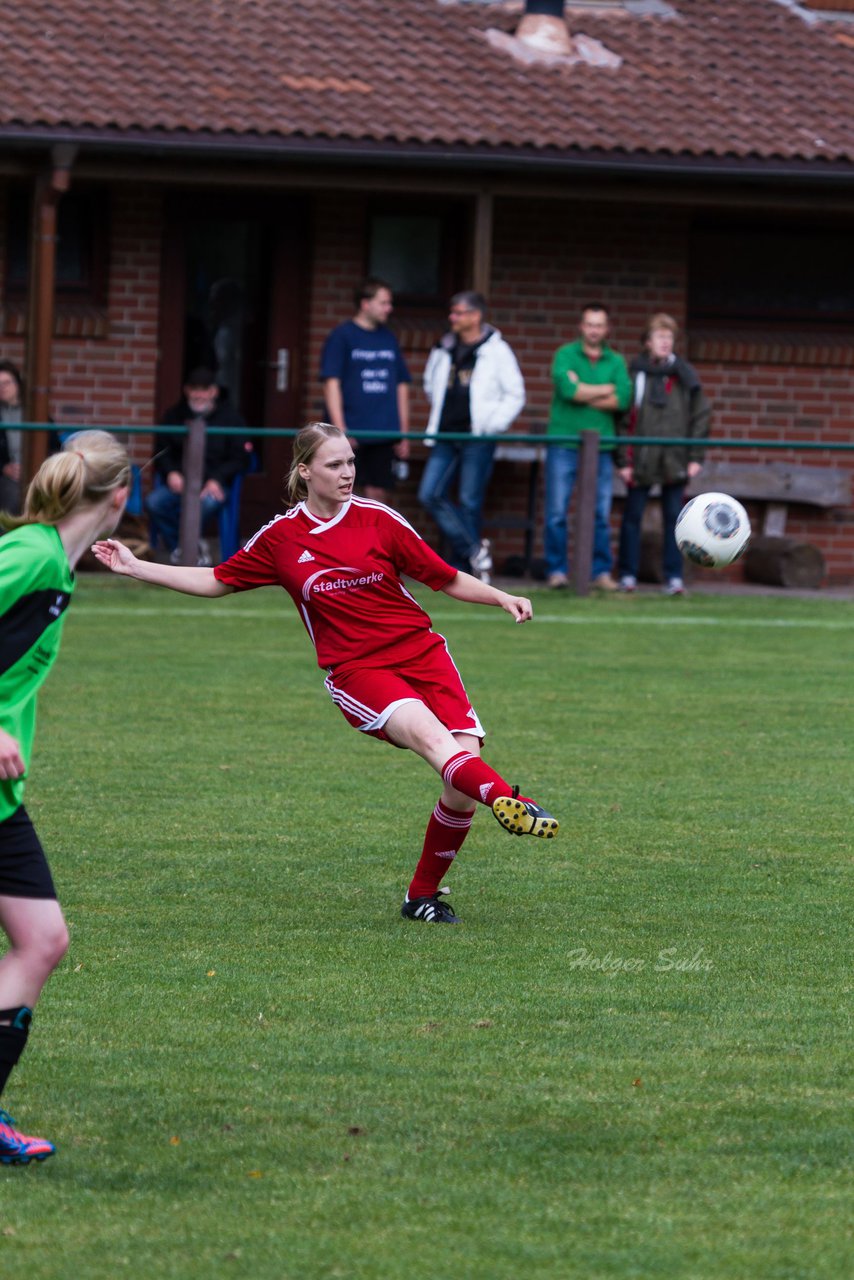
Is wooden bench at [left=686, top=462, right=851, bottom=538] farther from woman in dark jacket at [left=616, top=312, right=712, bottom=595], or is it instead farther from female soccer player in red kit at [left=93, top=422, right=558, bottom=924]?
female soccer player in red kit at [left=93, top=422, right=558, bottom=924]

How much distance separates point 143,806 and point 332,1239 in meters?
4.31

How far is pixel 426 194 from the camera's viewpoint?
16.8 metres

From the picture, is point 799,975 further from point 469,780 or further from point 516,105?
point 516,105

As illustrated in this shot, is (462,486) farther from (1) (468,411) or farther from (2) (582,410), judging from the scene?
(2) (582,410)

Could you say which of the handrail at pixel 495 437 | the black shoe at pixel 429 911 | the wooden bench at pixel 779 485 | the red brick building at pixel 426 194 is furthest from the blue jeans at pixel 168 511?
the black shoe at pixel 429 911

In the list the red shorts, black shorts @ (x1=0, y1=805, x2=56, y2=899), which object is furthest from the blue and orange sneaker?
the red shorts

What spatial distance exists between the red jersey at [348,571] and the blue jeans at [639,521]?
8.53m

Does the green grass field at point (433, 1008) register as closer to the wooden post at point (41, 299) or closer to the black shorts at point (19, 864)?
the black shorts at point (19, 864)

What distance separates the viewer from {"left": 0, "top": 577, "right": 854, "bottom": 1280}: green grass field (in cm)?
388

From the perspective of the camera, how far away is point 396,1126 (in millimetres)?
4426

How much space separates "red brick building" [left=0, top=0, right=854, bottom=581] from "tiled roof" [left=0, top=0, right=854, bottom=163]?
0.03 m

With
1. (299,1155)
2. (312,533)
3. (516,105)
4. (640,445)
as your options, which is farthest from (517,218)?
(299,1155)

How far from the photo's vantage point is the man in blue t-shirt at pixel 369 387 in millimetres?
14852

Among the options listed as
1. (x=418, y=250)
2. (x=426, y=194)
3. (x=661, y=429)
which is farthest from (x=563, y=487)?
(x=418, y=250)
